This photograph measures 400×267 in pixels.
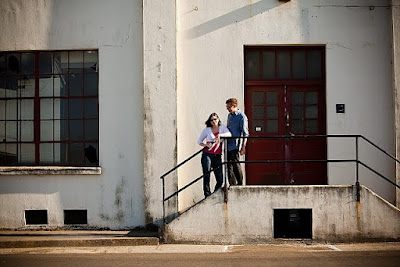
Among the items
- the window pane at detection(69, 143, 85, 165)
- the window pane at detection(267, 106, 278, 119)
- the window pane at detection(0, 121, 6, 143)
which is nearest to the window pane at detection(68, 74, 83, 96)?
the window pane at detection(69, 143, 85, 165)

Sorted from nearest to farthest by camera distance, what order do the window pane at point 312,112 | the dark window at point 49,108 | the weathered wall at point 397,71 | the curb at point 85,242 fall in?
the curb at point 85,242 → the weathered wall at point 397,71 → the window pane at point 312,112 → the dark window at point 49,108

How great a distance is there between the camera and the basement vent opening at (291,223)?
1327cm

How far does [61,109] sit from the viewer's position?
15.0 m

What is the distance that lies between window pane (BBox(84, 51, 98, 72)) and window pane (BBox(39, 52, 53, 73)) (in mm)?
818

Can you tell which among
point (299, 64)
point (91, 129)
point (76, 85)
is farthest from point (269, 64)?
point (76, 85)

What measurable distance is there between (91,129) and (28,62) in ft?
6.93

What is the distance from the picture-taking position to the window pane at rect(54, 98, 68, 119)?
15.0m

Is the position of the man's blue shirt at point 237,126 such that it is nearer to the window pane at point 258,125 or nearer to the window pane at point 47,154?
the window pane at point 258,125

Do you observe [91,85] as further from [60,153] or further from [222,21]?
[222,21]

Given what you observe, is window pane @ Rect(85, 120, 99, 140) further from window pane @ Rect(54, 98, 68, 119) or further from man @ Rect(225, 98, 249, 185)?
man @ Rect(225, 98, 249, 185)

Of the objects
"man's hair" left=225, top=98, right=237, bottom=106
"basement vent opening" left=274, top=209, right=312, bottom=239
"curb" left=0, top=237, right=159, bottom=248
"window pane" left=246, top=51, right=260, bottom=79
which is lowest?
"curb" left=0, top=237, right=159, bottom=248

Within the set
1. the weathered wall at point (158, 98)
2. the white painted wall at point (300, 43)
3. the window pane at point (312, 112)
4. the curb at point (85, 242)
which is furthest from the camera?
the window pane at point (312, 112)

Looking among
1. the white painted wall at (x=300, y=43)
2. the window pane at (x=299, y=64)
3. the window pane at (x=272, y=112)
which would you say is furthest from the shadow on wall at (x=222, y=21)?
the window pane at (x=272, y=112)

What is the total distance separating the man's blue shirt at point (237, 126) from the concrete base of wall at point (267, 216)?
0.95 metres
